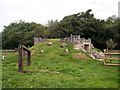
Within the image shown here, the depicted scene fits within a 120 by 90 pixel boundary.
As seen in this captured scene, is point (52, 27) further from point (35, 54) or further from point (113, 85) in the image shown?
point (113, 85)

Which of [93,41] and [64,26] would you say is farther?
[64,26]

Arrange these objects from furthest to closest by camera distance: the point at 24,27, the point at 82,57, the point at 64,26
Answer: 1. the point at 24,27
2. the point at 64,26
3. the point at 82,57

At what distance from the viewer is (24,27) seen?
2280 inches

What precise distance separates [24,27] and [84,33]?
27.2 metres

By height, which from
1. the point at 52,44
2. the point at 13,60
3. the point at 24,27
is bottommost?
the point at 13,60

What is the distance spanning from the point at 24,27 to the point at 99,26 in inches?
1217

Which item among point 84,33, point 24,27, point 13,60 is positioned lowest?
point 13,60

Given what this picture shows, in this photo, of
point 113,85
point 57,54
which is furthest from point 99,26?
point 113,85

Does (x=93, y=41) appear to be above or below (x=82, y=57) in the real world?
above

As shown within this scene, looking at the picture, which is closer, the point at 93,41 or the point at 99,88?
the point at 99,88

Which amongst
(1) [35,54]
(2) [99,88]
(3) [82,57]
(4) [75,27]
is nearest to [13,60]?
(1) [35,54]

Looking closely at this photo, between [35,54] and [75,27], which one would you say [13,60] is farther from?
[75,27]

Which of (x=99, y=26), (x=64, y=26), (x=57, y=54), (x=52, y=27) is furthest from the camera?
(x=52, y=27)

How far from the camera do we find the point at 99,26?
42344 millimetres
